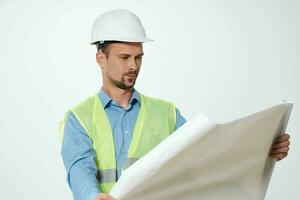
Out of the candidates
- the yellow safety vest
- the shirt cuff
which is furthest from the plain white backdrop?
the shirt cuff

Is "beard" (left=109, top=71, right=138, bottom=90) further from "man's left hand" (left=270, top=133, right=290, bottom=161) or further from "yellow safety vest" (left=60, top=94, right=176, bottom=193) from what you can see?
"man's left hand" (left=270, top=133, right=290, bottom=161)

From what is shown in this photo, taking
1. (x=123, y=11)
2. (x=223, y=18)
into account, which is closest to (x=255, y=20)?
(x=223, y=18)

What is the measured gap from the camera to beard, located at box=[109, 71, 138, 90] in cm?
218

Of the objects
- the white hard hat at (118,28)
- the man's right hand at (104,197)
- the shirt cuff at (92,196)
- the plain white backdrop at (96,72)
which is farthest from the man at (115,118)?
the plain white backdrop at (96,72)

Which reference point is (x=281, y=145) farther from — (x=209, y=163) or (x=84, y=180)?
(x=84, y=180)

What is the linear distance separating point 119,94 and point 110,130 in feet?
0.45

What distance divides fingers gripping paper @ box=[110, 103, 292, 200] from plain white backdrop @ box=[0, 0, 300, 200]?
5.00 feet

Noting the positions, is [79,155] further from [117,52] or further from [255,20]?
[255,20]

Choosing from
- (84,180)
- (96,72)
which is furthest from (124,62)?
(96,72)

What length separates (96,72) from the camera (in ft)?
11.8

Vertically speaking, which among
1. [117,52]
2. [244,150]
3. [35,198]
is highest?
[117,52]

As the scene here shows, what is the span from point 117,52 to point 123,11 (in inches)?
6.3

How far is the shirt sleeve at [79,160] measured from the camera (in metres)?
1.92

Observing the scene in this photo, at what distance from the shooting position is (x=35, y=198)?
3586mm
